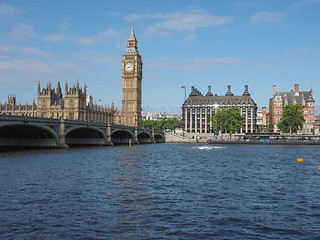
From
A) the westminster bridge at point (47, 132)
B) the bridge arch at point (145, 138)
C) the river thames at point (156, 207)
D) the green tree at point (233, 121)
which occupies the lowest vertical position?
the river thames at point (156, 207)

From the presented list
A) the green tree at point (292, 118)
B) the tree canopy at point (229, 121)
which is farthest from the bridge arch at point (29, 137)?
the green tree at point (292, 118)

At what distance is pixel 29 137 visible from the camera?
8100 centimetres

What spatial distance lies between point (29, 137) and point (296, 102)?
13847 centimetres

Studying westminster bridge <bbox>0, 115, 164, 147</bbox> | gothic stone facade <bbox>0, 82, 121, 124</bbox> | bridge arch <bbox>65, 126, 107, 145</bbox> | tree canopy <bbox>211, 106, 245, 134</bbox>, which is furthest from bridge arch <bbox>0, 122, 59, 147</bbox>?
tree canopy <bbox>211, 106, 245, 134</bbox>

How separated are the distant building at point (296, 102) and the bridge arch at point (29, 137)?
129 m

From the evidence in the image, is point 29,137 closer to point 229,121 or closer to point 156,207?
point 156,207

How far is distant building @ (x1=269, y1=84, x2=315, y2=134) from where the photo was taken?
6723 inches

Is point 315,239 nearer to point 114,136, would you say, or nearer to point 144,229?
point 144,229

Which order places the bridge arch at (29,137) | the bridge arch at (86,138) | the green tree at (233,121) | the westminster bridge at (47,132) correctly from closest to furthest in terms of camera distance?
the westminster bridge at (47,132) < the bridge arch at (29,137) < the bridge arch at (86,138) < the green tree at (233,121)

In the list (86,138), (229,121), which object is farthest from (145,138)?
(86,138)

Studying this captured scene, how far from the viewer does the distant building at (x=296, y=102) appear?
170762 millimetres

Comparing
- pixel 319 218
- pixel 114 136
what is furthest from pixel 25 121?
pixel 114 136

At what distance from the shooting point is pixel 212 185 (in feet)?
97.8

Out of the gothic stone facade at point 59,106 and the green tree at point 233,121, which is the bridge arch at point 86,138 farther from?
the green tree at point 233,121
